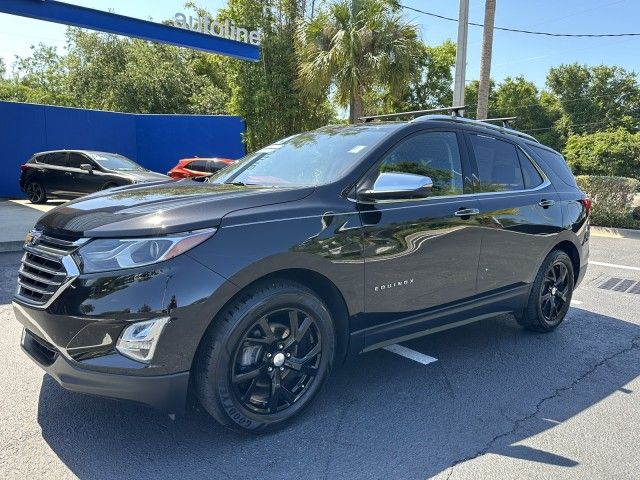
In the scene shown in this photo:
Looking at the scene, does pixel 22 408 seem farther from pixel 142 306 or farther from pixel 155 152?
pixel 155 152

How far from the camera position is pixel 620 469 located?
9.07 feet

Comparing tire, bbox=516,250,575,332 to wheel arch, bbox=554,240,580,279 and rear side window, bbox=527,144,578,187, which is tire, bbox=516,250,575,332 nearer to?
wheel arch, bbox=554,240,580,279

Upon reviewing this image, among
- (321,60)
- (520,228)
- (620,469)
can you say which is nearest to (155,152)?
(321,60)

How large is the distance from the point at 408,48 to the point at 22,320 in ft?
47.4

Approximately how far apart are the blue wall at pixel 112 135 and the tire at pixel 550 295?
53.4 feet

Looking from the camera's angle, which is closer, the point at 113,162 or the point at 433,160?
the point at 433,160

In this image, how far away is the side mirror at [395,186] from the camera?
10.2 feet

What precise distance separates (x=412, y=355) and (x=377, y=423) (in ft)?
3.77

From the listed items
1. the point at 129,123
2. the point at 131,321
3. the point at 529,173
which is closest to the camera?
the point at 131,321

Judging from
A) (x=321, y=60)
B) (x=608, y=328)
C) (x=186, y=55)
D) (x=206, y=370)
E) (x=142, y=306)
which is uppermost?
(x=186, y=55)

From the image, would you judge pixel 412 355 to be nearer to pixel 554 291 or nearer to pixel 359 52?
pixel 554 291

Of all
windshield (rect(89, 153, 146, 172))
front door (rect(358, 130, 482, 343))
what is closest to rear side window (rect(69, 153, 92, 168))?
windshield (rect(89, 153, 146, 172))

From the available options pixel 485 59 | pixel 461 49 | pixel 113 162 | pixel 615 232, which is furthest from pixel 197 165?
pixel 615 232

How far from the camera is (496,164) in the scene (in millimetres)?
4340
